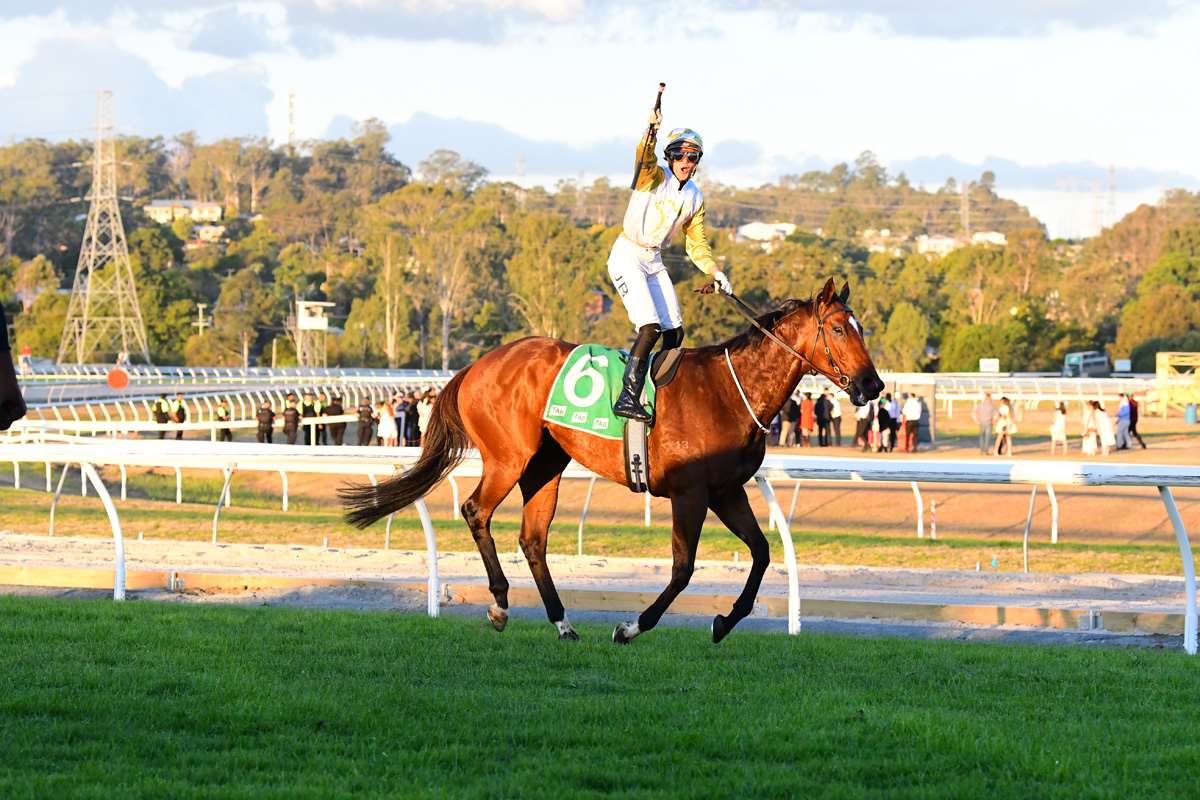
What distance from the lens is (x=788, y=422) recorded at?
35.5 meters

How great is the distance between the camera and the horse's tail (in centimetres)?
841

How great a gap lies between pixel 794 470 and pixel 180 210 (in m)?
148

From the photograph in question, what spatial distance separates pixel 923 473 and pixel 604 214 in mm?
164309

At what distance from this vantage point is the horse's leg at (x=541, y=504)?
804 centimetres

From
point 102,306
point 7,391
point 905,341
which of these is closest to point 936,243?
point 905,341

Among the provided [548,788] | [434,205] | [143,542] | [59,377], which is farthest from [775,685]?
[434,205]

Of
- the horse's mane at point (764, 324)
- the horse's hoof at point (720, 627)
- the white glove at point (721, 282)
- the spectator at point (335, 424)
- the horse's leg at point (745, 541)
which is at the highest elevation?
the white glove at point (721, 282)

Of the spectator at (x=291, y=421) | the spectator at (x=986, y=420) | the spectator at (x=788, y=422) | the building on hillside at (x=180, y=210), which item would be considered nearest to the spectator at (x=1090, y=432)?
the spectator at (x=986, y=420)

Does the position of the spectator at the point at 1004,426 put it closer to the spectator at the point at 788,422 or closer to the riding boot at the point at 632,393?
the spectator at the point at 788,422

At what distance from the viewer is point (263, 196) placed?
161 metres

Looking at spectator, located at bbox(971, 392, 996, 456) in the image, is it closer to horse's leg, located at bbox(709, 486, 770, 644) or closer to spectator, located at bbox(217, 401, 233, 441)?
spectator, located at bbox(217, 401, 233, 441)

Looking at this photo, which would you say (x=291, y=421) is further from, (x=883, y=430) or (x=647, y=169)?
(x=647, y=169)

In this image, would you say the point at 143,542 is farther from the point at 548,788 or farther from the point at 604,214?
the point at 604,214

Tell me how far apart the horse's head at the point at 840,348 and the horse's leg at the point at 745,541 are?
690 mm
